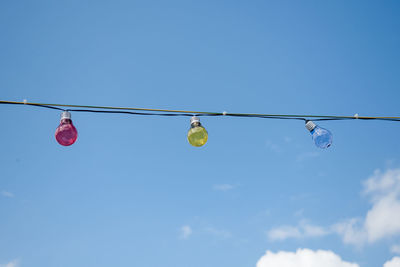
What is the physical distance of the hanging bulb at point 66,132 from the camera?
4.02m

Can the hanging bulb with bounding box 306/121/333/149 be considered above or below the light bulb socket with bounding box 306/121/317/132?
below

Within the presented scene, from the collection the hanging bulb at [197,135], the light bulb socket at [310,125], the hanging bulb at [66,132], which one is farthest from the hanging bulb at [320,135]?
the hanging bulb at [66,132]

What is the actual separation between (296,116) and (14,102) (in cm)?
385

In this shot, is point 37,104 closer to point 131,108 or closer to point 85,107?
point 85,107

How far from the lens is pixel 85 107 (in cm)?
387

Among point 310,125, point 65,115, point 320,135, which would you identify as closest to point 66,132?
point 65,115

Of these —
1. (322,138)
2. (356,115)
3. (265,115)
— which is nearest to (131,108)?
(265,115)

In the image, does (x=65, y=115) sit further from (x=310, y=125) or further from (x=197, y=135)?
(x=310, y=125)

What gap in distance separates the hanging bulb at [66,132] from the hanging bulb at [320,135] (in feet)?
11.5

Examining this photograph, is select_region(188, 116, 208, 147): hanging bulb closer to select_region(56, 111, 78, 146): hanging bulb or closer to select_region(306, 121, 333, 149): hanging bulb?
select_region(56, 111, 78, 146): hanging bulb

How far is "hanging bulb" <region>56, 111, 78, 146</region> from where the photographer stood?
13.2 feet

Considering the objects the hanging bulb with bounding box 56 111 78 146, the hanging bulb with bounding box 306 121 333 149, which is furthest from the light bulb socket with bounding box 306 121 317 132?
the hanging bulb with bounding box 56 111 78 146

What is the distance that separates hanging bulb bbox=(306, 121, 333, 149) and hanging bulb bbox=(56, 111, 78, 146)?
11.5ft

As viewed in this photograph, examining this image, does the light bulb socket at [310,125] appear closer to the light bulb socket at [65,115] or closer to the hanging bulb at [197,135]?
the hanging bulb at [197,135]
